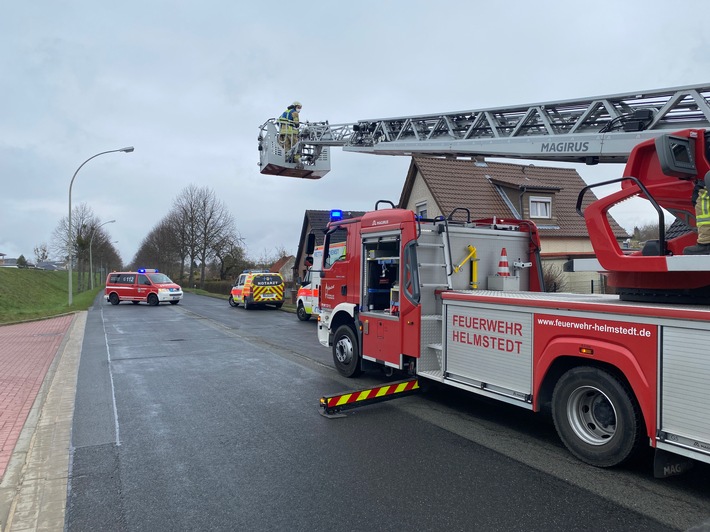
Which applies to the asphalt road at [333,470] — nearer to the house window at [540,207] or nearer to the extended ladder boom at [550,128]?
the extended ladder boom at [550,128]

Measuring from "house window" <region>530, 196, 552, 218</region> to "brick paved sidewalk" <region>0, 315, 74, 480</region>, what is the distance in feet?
65.0

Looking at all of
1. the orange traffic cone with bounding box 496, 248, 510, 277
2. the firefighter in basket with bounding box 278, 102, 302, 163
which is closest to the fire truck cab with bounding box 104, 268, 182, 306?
the firefighter in basket with bounding box 278, 102, 302, 163

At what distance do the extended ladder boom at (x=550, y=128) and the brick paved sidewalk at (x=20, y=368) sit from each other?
6.22 m

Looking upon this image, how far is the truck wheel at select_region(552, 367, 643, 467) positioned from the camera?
422 centimetres

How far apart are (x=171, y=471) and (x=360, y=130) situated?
259 inches

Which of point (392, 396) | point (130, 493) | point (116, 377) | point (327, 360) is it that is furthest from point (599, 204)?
point (116, 377)

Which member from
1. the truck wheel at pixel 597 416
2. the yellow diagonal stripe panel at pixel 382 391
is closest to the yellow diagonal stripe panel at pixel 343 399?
the yellow diagonal stripe panel at pixel 382 391

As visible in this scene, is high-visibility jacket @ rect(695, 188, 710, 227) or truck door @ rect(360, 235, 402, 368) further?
truck door @ rect(360, 235, 402, 368)

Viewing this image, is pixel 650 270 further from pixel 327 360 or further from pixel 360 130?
pixel 327 360

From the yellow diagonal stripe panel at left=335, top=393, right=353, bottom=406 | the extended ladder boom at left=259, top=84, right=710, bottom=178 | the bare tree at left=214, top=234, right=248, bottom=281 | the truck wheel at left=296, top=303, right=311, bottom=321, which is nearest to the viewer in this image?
the extended ladder boom at left=259, top=84, right=710, bottom=178

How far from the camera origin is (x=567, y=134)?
5.68 meters

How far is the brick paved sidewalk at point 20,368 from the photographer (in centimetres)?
598

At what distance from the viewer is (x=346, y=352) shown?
8508mm

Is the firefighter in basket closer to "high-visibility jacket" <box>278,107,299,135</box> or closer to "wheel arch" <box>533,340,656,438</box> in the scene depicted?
"high-visibility jacket" <box>278,107,299,135</box>
